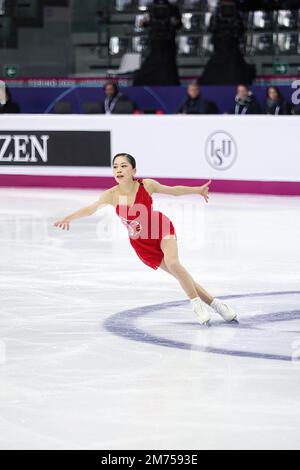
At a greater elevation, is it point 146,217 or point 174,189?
point 174,189

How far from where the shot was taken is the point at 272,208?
40.8 ft

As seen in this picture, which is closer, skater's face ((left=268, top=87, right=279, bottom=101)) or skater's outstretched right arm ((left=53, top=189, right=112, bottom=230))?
skater's outstretched right arm ((left=53, top=189, right=112, bottom=230))

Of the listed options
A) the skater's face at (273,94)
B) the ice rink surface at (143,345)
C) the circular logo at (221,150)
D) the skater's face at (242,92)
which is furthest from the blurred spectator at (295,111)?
the ice rink surface at (143,345)

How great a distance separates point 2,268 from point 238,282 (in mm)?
1862

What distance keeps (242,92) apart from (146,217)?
9.22 metres

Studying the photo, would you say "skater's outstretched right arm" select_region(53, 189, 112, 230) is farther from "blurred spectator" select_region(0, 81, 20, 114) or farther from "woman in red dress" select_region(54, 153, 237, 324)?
"blurred spectator" select_region(0, 81, 20, 114)

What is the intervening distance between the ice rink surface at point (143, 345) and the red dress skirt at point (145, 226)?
43cm

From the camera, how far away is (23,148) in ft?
49.8

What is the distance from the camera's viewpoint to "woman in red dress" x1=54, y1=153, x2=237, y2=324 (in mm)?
6016

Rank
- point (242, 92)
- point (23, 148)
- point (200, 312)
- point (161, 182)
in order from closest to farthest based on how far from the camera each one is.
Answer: point (200, 312) → point (161, 182) → point (242, 92) → point (23, 148)

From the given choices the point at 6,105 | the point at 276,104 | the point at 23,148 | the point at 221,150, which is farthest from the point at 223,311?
the point at 6,105

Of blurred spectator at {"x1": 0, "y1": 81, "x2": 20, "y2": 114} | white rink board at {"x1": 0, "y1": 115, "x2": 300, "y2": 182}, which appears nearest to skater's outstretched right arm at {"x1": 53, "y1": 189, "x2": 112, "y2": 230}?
white rink board at {"x1": 0, "y1": 115, "x2": 300, "y2": 182}

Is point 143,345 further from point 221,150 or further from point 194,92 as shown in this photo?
point 194,92

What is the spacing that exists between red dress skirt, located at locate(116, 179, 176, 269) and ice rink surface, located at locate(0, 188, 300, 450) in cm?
43
